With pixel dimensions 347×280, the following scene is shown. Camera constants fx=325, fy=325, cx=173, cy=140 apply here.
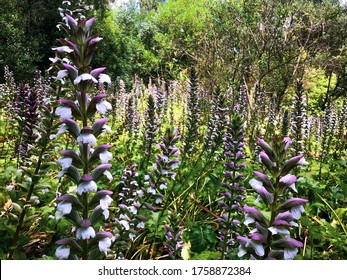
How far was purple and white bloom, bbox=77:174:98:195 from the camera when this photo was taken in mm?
1458

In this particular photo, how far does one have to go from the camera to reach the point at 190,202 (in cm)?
400

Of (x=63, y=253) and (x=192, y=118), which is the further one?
(x=192, y=118)

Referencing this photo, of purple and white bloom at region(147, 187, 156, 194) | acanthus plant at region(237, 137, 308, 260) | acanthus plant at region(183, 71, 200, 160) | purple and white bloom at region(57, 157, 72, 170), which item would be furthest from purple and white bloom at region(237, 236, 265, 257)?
acanthus plant at region(183, 71, 200, 160)

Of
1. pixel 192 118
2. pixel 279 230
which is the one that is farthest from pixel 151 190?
pixel 279 230

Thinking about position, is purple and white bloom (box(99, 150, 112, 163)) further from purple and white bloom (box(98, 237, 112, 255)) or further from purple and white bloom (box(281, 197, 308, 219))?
purple and white bloom (box(281, 197, 308, 219))

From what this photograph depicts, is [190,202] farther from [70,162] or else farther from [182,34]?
[182,34]

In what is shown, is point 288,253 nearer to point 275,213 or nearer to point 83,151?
point 275,213

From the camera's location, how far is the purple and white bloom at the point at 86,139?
1.47 m

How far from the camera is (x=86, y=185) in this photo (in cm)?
147

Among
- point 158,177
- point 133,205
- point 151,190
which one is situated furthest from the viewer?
point 158,177

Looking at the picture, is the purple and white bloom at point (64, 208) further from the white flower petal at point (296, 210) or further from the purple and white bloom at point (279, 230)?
the white flower petal at point (296, 210)

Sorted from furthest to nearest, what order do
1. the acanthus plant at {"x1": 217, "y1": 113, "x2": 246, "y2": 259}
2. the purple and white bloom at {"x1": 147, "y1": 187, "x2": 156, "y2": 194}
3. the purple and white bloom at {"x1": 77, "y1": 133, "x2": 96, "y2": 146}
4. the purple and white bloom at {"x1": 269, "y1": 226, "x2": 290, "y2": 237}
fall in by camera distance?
1. the purple and white bloom at {"x1": 147, "y1": 187, "x2": 156, "y2": 194}
2. the acanthus plant at {"x1": 217, "y1": 113, "x2": 246, "y2": 259}
3. the purple and white bloom at {"x1": 77, "y1": 133, "x2": 96, "y2": 146}
4. the purple and white bloom at {"x1": 269, "y1": 226, "x2": 290, "y2": 237}

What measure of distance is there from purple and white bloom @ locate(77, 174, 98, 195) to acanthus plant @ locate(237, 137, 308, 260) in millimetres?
701

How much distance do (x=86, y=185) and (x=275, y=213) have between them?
86cm
